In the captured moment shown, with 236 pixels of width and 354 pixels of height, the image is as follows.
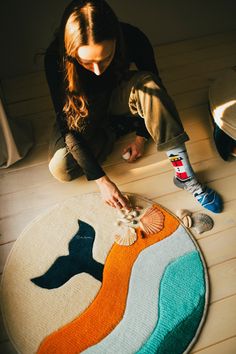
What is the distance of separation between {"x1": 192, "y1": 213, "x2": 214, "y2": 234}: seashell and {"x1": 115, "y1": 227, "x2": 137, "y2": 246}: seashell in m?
0.22

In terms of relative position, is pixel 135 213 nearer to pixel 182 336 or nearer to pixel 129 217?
pixel 129 217

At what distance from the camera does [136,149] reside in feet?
4.35

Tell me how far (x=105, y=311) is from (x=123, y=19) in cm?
144

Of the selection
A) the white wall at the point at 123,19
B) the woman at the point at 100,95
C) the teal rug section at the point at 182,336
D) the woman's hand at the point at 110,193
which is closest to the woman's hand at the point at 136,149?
the woman at the point at 100,95

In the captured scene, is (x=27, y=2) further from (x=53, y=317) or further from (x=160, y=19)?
(x=53, y=317)

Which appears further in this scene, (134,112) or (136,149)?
(136,149)

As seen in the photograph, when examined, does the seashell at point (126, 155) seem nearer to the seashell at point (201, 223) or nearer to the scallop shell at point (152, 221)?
the scallop shell at point (152, 221)

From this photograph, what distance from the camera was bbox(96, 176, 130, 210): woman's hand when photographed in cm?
110

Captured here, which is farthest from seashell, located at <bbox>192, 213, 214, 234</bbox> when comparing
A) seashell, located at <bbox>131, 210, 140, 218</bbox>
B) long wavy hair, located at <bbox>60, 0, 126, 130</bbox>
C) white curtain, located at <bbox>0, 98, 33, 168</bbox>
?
white curtain, located at <bbox>0, 98, 33, 168</bbox>

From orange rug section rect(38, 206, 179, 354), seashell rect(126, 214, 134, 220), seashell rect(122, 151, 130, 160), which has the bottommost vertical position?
orange rug section rect(38, 206, 179, 354)

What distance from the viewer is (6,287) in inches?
40.8

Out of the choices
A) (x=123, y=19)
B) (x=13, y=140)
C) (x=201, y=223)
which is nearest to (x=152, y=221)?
(x=201, y=223)

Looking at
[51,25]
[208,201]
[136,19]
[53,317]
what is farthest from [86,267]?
[136,19]

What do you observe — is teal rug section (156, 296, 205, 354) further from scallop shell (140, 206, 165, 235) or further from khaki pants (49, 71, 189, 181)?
khaki pants (49, 71, 189, 181)
